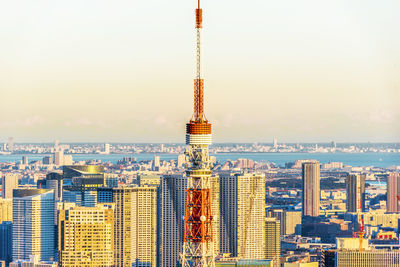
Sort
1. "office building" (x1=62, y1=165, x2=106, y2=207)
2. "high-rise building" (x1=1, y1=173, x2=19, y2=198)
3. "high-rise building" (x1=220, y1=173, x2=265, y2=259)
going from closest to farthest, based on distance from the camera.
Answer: "high-rise building" (x1=220, y1=173, x2=265, y2=259) < "office building" (x1=62, y1=165, x2=106, y2=207) < "high-rise building" (x1=1, y1=173, x2=19, y2=198)

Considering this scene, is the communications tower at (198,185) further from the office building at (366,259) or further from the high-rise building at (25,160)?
the high-rise building at (25,160)

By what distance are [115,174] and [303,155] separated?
14664 millimetres

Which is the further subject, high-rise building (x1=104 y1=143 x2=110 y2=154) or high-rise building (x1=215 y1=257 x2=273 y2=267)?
high-rise building (x1=104 y1=143 x2=110 y2=154)

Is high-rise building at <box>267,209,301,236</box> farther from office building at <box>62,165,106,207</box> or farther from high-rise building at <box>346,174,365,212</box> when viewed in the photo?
office building at <box>62,165,106,207</box>

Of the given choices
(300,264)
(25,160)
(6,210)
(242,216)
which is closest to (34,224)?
(6,210)

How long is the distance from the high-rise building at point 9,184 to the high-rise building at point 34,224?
4.55 metres

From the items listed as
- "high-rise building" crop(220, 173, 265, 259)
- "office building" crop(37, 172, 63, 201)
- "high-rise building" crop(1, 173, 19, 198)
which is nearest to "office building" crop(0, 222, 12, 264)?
"office building" crop(37, 172, 63, 201)

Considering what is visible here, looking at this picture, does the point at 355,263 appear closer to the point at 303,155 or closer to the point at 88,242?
the point at 88,242

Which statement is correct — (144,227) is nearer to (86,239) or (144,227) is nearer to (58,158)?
(86,239)

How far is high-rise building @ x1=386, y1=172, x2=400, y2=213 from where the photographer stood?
176 ft

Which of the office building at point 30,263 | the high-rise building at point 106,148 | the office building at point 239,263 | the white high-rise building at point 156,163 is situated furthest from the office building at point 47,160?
the office building at point 239,263

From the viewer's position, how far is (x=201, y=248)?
21688 mm

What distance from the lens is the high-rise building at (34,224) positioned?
42.8m

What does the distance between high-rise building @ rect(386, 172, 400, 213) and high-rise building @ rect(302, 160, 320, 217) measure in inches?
275
